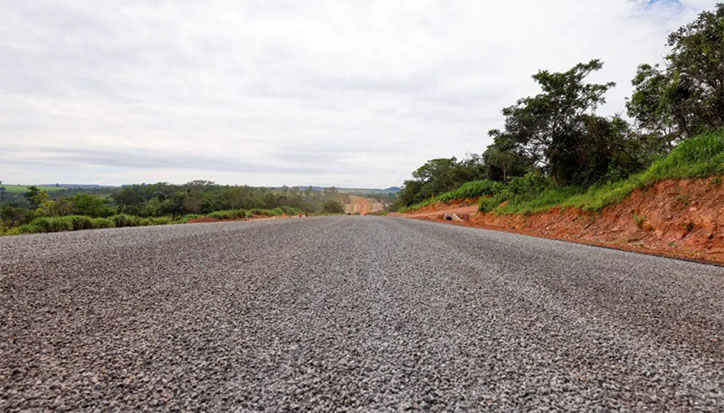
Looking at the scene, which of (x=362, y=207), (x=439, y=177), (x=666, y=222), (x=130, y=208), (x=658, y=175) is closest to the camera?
(x=666, y=222)

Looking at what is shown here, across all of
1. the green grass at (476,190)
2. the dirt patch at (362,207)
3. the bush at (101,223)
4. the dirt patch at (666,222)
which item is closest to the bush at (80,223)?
the bush at (101,223)

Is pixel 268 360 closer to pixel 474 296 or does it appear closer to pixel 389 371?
pixel 389 371

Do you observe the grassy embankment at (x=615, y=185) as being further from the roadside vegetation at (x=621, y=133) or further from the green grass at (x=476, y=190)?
the green grass at (x=476, y=190)

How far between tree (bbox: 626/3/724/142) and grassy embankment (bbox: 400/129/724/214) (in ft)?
4.94

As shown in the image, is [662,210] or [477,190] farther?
[477,190]

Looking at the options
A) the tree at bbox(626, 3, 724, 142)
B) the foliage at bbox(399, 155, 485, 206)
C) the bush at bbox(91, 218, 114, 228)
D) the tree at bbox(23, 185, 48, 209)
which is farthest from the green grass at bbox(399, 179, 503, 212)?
the tree at bbox(23, 185, 48, 209)

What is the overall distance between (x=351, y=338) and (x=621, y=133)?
1503cm

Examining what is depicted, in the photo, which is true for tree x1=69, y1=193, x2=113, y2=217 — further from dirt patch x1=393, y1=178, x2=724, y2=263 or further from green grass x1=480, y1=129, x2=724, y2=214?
dirt patch x1=393, y1=178, x2=724, y2=263

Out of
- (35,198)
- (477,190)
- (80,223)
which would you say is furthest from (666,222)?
(35,198)

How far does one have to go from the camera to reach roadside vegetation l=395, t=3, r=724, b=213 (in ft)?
25.6

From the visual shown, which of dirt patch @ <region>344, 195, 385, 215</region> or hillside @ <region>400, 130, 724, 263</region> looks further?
dirt patch @ <region>344, 195, 385, 215</region>

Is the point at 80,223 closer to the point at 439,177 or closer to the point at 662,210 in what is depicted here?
the point at 662,210

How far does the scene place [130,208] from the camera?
35.3 metres

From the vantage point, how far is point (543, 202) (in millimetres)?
13102
